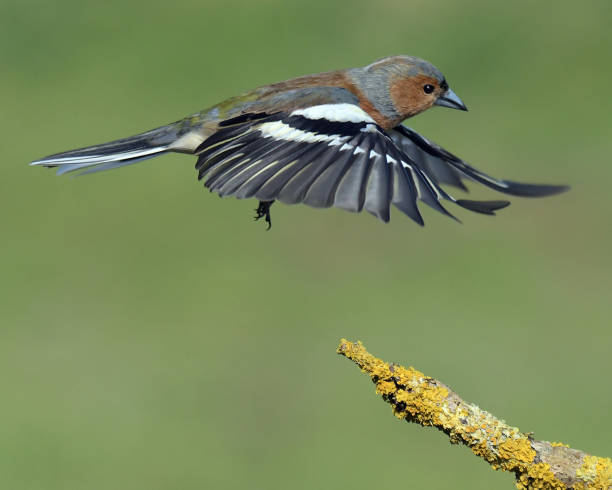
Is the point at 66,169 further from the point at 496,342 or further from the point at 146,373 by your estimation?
the point at 496,342

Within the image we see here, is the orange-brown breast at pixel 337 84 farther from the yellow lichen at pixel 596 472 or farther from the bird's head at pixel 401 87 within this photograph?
the yellow lichen at pixel 596 472

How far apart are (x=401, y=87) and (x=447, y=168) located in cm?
106

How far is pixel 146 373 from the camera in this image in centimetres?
1455

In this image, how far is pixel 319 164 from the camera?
5.20 metres

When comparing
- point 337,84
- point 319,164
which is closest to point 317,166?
point 319,164

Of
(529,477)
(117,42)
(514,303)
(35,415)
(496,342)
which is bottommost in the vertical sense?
(529,477)

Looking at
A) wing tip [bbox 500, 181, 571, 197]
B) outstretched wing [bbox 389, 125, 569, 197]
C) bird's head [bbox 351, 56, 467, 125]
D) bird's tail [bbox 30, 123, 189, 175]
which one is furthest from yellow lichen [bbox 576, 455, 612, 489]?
bird's head [bbox 351, 56, 467, 125]

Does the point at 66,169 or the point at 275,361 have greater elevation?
the point at 275,361

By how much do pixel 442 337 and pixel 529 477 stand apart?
11.1 metres

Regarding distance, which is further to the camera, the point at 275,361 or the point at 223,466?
the point at 275,361

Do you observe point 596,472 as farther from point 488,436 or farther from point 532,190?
point 532,190

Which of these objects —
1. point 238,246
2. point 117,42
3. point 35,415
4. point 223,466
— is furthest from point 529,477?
point 117,42

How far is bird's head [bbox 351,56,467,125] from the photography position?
632 cm

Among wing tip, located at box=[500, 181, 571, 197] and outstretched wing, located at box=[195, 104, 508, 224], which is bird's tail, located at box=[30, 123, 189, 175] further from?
wing tip, located at box=[500, 181, 571, 197]
